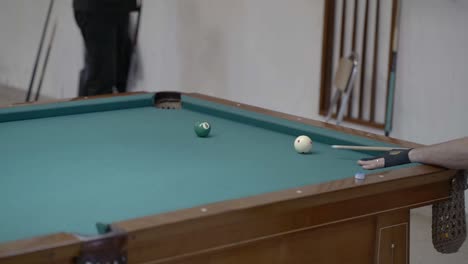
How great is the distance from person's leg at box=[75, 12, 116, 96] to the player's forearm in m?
3.13

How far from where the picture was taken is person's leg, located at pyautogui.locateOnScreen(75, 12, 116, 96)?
5000mm

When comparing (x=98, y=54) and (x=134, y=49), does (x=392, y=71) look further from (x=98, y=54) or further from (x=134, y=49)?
(x=134, y=49)

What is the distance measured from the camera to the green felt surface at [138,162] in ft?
6.42

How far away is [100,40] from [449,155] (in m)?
3.23

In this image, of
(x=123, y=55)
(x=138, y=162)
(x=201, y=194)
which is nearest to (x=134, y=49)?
(x=123, y=55)

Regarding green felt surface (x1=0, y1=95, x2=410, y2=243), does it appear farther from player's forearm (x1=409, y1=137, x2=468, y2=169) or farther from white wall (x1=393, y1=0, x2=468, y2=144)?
white wall (x1=393, y1=0, x2=468, y2=144)

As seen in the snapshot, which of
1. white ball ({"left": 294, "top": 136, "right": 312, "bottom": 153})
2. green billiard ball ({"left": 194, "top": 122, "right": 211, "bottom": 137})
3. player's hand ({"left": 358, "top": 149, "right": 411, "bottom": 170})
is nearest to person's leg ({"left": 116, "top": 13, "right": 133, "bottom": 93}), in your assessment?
green billiard ball ({"left": 194, "top": 122, "right": 211, "bottom": 137})

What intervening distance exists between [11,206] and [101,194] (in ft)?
0.71

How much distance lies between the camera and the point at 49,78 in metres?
6.94

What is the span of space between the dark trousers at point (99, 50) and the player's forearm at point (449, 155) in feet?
10.3

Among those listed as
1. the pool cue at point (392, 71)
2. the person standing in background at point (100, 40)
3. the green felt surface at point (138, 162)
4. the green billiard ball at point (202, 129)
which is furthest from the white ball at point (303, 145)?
the person standing in background at point (100, 40)

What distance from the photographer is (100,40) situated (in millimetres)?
5031

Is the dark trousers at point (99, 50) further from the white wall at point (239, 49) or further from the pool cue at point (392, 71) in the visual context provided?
the pool cue at point (392, 71)

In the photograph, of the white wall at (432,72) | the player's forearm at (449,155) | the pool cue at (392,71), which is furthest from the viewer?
the pool cue at (392,71)
